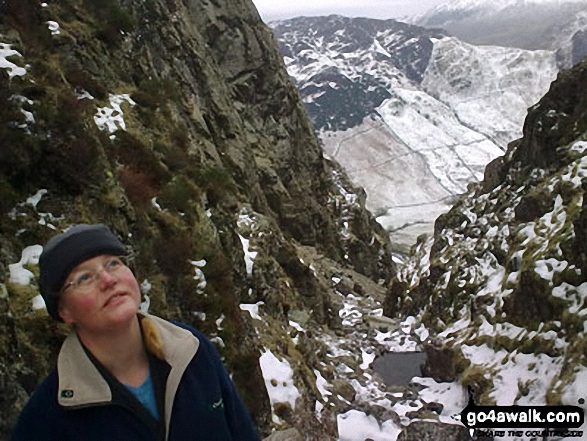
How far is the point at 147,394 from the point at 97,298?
2.54 feet

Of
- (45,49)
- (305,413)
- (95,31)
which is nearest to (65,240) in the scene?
(45,49)

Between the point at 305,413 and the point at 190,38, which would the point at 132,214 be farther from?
the point at 190,38

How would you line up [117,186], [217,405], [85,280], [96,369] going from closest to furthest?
[96,369]
[85,280]
[217,405]
[117,186]

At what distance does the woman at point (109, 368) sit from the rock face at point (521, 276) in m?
21.0

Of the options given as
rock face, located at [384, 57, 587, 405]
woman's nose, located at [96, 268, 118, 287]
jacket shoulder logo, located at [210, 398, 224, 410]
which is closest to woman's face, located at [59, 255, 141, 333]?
woman's nose, located at [96, 268, 118, 287]

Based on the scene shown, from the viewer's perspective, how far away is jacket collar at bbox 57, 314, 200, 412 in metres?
3.38

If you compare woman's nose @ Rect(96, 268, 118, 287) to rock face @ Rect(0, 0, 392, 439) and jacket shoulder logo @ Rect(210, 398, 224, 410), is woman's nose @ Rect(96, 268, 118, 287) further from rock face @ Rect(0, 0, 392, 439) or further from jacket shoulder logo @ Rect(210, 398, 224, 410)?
rock face @ Rect(0, 0, 392, 439)

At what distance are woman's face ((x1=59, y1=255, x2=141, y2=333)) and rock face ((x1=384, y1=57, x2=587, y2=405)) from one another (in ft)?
70.8

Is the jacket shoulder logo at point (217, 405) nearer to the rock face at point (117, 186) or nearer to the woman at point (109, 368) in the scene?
the woman at point (109, 368)

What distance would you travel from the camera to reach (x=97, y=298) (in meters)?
3.54

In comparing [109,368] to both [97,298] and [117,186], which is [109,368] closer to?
[97,298]

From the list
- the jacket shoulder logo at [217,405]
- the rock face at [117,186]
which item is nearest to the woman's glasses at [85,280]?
the jacket shoulder logo at [217,405]

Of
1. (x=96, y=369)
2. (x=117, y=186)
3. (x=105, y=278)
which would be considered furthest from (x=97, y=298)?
(x=117, y=186)

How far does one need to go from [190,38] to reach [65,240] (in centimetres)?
3572
